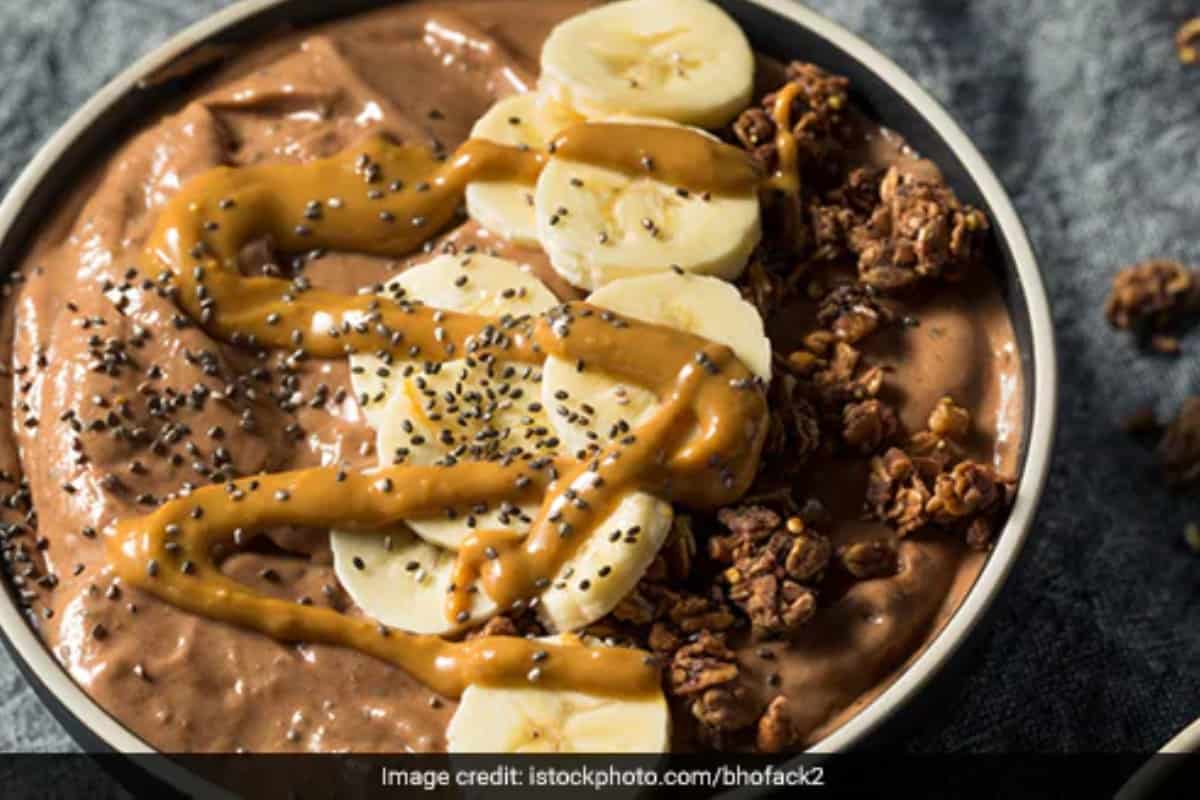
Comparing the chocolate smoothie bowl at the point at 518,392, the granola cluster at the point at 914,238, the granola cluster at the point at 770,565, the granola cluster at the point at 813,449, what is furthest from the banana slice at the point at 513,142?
the granola cluster at the point at 770,565

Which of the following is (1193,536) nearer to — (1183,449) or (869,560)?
(1183,449)

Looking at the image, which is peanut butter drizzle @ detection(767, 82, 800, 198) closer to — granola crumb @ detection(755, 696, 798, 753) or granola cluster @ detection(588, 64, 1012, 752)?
granola cluster @ detection(588, 64, 1012, 752)

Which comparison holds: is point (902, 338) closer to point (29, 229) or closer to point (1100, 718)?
point (1100, 718)

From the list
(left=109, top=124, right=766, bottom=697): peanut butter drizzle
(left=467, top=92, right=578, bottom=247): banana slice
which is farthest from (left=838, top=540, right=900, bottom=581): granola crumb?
(left=467, top=92, right=578, bottom=247): banana slice

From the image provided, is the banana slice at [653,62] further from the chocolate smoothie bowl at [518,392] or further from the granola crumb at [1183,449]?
the granola crumb at [1183,449]

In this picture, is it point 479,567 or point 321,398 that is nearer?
point 479,567

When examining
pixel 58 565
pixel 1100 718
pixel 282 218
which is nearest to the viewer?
pixel 58 565

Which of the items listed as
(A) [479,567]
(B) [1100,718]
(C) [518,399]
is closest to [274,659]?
(A) [479,567]
